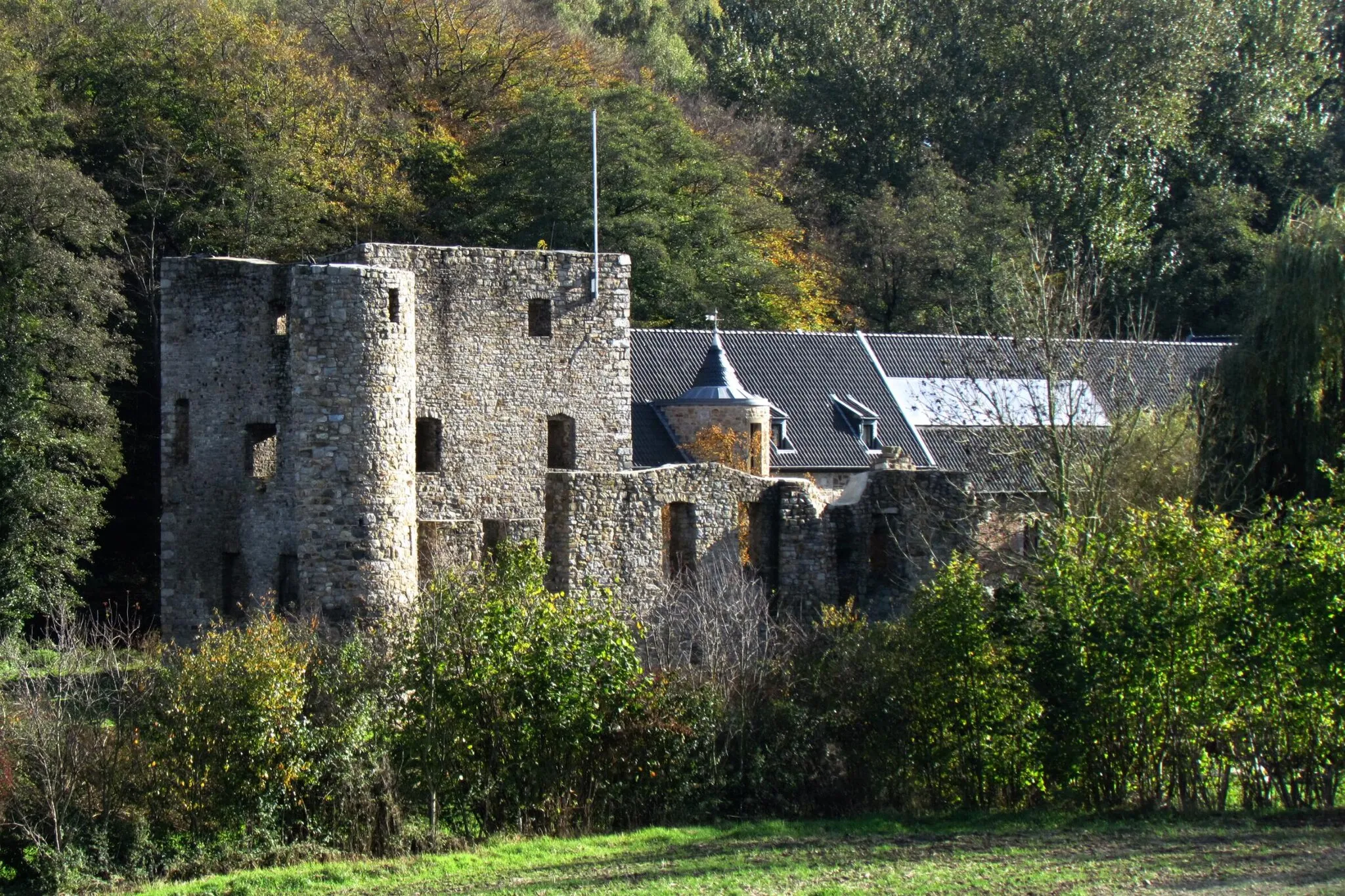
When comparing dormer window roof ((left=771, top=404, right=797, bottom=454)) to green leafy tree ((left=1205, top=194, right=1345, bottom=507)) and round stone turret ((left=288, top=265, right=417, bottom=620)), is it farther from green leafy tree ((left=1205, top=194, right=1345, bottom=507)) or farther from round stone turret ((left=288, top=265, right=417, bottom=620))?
round stone turret ((left=288, top=265, right=417, bottom=620))

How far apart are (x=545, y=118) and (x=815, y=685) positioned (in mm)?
27168

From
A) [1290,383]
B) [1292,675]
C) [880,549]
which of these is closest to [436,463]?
[880,549]

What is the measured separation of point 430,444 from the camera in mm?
28000

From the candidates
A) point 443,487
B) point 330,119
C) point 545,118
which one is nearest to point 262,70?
point 330,119

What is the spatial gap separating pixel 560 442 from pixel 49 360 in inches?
450

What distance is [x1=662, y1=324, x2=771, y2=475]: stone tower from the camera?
3616 centimetres

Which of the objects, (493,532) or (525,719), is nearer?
(525,719)

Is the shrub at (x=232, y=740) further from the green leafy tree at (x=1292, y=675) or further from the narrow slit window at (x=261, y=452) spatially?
the green leafy tree at (x=1292, y=675)

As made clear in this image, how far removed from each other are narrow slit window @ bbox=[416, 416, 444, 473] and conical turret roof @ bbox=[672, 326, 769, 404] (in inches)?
372

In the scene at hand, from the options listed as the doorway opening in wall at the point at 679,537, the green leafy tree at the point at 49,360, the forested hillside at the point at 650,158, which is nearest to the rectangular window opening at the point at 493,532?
the doorway opening in wall at the point at 679,537

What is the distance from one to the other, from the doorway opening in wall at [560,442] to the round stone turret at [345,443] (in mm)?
5165

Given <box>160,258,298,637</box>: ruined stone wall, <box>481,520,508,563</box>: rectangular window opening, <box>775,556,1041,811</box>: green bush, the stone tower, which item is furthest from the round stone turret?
the stone tower

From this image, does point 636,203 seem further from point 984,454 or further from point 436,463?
point 436,463

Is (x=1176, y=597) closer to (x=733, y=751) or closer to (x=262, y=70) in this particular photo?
(x=733, y=751)
